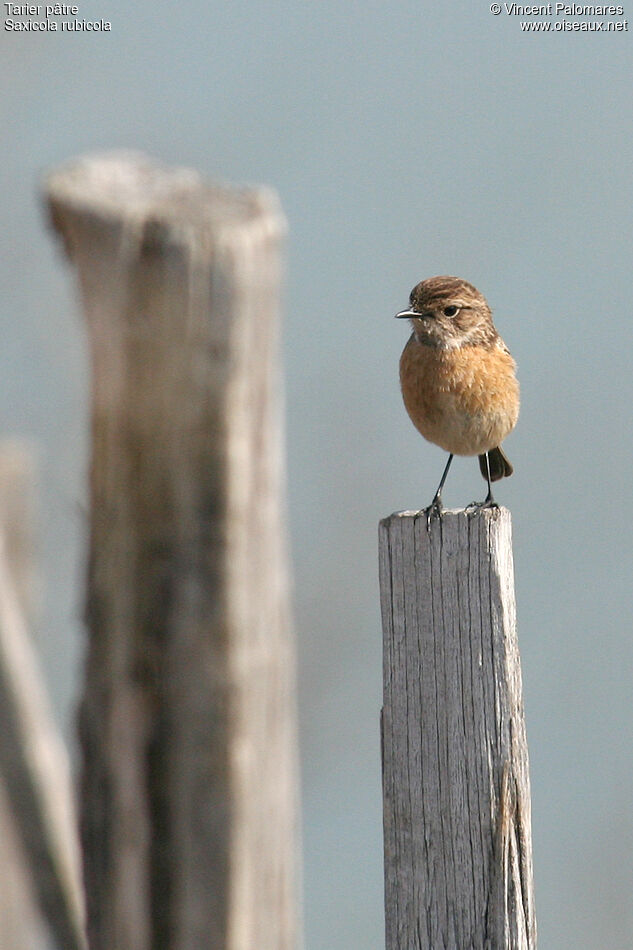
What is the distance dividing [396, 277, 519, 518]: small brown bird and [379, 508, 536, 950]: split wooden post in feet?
9.08

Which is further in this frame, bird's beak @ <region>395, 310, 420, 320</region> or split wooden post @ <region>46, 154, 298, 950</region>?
bird's beak @ <region>395, 310, 420, 320</region>

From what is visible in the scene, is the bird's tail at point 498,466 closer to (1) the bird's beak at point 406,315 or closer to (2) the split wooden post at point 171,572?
(1) the bird's beak at point 406,315

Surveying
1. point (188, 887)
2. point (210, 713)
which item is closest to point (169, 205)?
point (210, 713)

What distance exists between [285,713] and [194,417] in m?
0.48

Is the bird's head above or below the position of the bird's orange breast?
above

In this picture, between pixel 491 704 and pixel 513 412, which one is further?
pixel 513 412

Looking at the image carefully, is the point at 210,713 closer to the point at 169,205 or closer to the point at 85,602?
the point at 85,602

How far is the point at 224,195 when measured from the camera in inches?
80.4

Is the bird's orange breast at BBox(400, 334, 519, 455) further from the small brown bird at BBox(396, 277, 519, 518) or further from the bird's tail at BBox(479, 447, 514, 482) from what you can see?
the bird's tail at BBox(479, 447, 514, 482)

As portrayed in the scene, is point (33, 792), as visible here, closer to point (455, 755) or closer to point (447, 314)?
point (455, 755)

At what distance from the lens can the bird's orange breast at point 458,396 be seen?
6.05 meters

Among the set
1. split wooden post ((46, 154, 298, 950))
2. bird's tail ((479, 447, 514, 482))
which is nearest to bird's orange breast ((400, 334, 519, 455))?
bird's tail ((479, 447, 514, 482))

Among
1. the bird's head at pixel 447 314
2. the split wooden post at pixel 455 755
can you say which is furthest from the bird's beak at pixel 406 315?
the split wooden post at pixel 455 755

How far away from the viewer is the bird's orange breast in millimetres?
6055
